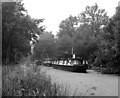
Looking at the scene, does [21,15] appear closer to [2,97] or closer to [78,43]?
[2,97]

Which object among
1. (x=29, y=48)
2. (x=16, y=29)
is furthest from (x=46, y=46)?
(x=16, y=29)

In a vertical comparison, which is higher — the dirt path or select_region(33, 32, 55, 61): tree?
select_region(33, 32, 55, 61): tree

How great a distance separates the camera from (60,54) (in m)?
32.2

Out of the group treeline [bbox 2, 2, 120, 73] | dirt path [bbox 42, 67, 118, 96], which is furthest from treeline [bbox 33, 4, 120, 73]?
dirt path [bbox 42, 67, 118, 96]

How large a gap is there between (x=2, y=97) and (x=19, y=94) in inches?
19.7

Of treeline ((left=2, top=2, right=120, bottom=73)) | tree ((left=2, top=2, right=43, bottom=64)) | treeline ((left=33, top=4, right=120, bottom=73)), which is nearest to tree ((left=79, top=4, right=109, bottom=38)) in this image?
treeline ((left=33, top=4, right=120, bottom=73))

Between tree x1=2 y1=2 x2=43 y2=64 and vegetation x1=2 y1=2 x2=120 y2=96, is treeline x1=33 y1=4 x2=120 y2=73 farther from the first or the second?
tree x1=2 y1=2 x2=43 y2=64

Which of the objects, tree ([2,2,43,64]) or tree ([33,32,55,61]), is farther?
tree ([33,32,55,61])

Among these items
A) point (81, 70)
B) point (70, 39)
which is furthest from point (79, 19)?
point (81, 70)

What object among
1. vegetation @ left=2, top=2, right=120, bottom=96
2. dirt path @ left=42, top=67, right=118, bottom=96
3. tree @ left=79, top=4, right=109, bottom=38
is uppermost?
tree @ left=79, top=4, right=109, bottom=38

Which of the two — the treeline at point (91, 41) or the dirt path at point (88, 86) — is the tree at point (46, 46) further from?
the dirt path at point (88, 86)

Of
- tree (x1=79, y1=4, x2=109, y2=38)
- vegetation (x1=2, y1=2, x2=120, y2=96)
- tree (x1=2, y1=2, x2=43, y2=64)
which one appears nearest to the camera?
vegetation (x1=2, y1=2, x2=120, y2=96)

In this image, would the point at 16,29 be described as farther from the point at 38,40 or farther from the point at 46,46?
the point at 46,46

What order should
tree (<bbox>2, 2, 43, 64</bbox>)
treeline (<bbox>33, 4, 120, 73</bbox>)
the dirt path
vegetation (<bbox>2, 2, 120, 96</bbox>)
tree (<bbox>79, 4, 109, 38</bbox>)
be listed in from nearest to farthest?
vegetation (<bbox>2, 2, 120, 96</bbox>)
the dirt path
tree (<bbox>2, 2, 43, 64</bbox>)
treeline (<bbox>33, 4, 120, 73</bbox>)
tree (<bbox>79, 4, 109, 38</bbox>)
